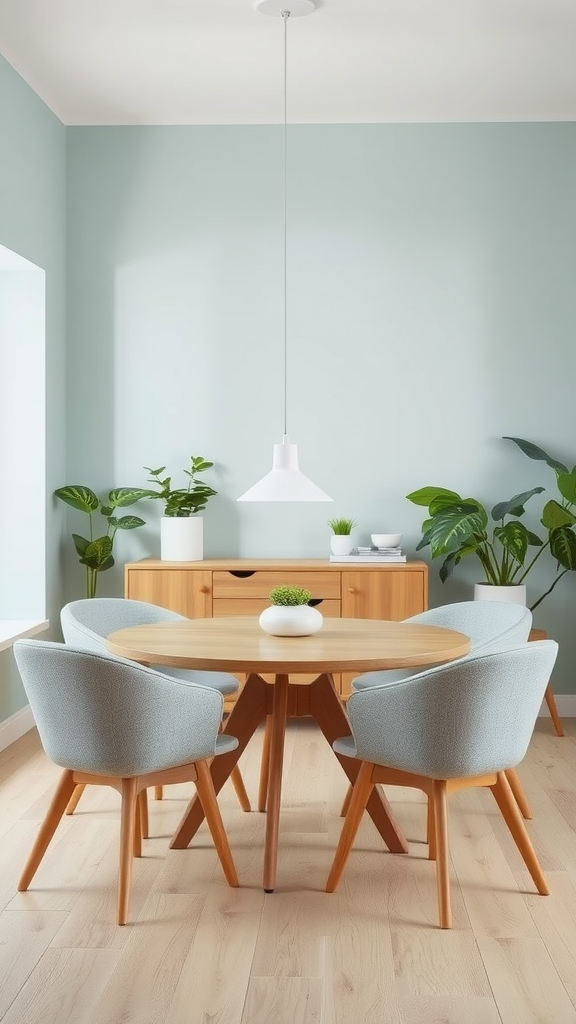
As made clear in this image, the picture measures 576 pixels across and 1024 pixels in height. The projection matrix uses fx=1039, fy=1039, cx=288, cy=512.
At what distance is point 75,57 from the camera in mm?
4312

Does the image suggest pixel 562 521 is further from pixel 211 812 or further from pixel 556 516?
pixel 211 812

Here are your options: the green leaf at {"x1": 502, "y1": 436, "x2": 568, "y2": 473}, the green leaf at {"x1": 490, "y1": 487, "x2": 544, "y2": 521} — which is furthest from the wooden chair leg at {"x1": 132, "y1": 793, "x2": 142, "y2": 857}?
the green leaf at {"x1": 502, "y1": 436, "x2": 568, "y2": 473}

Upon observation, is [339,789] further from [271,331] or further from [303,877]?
[271,331]

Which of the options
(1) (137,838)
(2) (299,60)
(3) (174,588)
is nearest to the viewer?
(1) (137,838)

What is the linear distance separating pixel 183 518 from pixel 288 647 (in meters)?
1.96

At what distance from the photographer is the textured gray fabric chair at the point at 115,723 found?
2656 mm

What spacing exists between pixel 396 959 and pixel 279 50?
344cm

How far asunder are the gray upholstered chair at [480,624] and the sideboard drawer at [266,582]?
3.01ft

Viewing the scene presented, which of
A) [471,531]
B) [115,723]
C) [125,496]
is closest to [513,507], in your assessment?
[471,531]

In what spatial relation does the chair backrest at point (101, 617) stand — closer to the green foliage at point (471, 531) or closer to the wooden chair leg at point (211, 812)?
the wooden chair leg at point (211, 812)

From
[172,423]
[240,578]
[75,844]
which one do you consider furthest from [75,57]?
[75,844]

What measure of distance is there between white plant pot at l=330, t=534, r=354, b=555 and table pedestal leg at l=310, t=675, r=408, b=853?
5.30ft

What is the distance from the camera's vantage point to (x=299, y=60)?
4.34 m

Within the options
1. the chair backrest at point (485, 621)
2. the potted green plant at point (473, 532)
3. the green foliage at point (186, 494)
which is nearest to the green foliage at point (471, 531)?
the potted green plant at point (473, 532)
